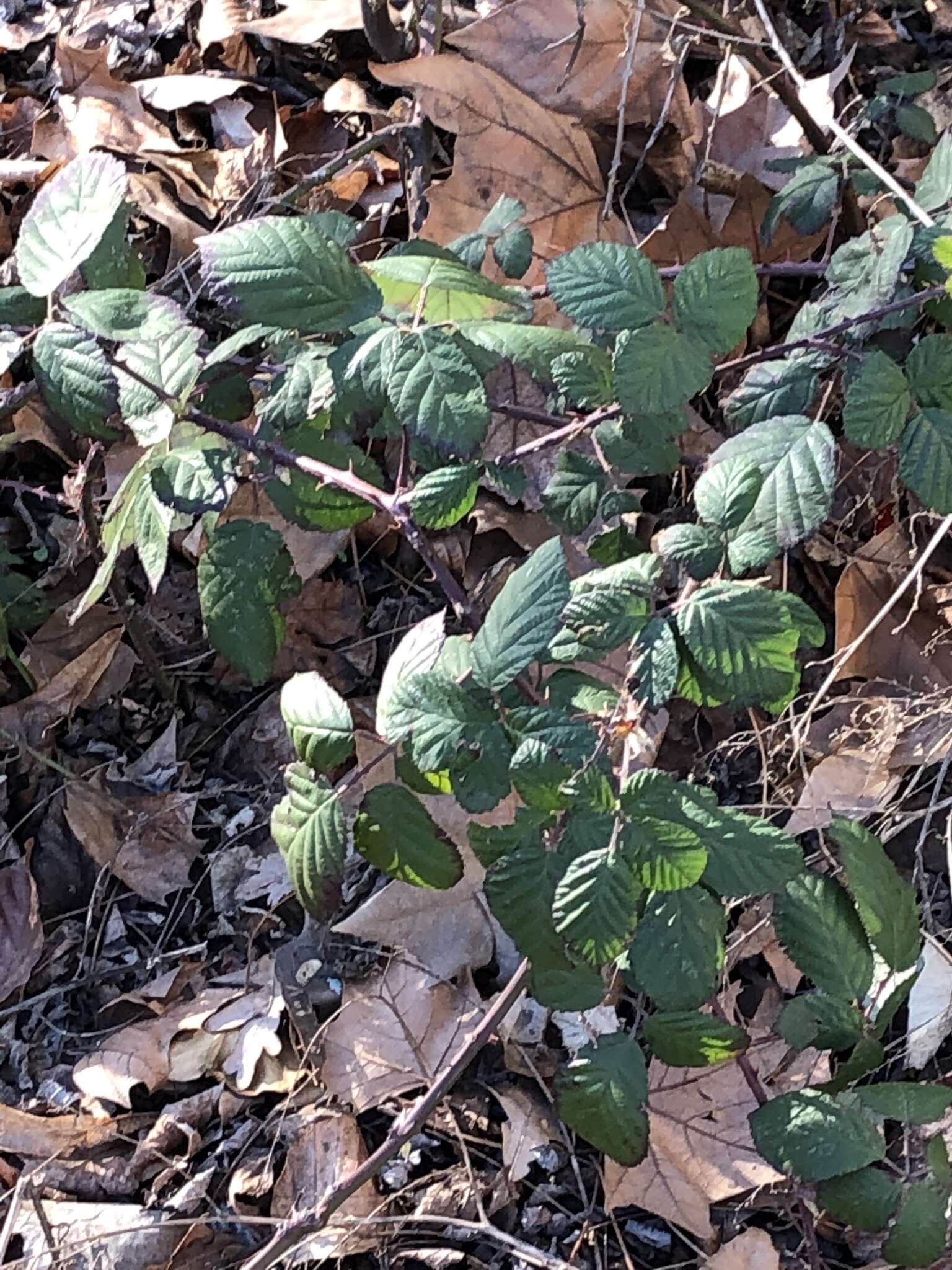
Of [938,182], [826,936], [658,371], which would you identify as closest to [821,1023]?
[826,936]

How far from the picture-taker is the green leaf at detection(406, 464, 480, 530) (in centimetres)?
113

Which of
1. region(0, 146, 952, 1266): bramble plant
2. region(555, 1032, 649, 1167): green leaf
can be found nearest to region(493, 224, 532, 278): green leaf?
region(0, 146, 952, 1266): bramble plant

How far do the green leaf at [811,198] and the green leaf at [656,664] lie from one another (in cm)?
79

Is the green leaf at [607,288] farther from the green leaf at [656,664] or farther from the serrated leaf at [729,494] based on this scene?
the green leaf at [656,664]

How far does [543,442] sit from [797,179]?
62cm

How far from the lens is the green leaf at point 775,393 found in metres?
1.27

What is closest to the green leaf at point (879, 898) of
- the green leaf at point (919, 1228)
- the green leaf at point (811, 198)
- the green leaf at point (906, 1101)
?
the green leaf at point (906, 1101)

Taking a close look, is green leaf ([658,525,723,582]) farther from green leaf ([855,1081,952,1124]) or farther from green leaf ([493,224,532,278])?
green leaf ([855,1081,952,1124])

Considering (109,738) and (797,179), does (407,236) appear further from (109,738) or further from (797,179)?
(109,738)

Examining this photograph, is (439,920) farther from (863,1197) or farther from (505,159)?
(505,159)

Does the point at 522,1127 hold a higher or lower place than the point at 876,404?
lower

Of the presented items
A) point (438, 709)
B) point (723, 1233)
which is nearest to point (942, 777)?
point (723, 1233)

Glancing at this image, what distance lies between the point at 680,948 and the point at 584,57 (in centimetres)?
156

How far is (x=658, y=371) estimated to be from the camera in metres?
1.11
